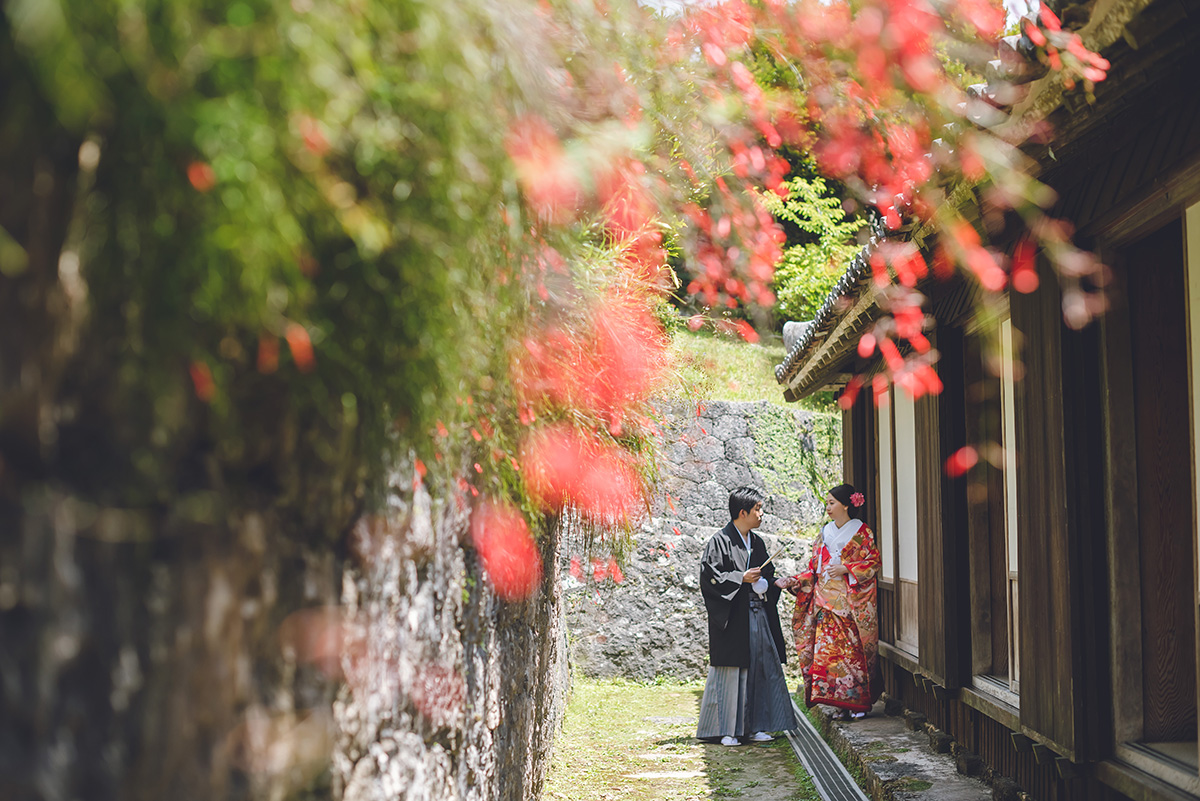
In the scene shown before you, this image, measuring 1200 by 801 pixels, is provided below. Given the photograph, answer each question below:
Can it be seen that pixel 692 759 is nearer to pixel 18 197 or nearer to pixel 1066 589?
pixel 1066 589

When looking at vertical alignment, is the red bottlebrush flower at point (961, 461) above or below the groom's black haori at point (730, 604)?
above

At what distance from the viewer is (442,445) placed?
1.93 m

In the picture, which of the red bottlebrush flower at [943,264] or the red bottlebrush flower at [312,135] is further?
the red bottlebrush flower at [943,264]

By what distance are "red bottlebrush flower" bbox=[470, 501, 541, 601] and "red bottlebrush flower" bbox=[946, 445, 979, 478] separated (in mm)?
3188

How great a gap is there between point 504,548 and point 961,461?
12.6 feet

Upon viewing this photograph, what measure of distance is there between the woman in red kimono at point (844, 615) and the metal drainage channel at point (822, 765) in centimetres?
33

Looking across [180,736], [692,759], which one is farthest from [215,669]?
[692,759]

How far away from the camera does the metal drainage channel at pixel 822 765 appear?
5.87 meters

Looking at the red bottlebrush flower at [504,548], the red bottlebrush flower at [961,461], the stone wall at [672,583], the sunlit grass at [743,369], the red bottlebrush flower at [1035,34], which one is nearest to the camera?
the red bottlebrush flower at [1035,34]

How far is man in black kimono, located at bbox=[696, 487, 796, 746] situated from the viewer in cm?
793

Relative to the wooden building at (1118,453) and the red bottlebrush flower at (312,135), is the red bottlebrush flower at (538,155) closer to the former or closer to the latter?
the red bottlebrush flower at (312,135)

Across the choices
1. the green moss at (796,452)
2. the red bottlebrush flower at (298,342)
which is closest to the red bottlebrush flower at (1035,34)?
the red bottlebrush flower at (298,342)

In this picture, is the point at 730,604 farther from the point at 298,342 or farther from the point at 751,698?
the point at 298,342

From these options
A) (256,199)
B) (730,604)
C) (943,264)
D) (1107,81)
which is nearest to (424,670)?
(256,199)
